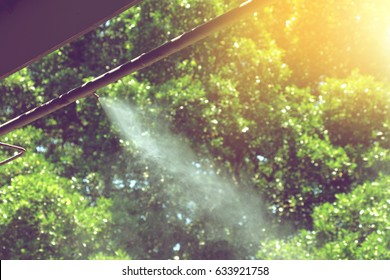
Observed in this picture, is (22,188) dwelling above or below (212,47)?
below

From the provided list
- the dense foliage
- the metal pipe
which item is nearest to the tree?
the dense foliage

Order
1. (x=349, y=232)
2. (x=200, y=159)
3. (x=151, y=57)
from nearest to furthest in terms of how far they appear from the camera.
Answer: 1. (x=151, y=57)
2. (x=349, y=232)
3. (x=200, y=159)

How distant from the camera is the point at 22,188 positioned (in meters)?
7.30

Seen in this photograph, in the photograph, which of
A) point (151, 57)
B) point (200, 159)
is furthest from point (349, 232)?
point (151, 57)

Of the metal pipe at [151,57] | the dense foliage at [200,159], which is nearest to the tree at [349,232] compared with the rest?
the dense foliage at [200,159]

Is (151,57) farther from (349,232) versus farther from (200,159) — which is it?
(200,159)

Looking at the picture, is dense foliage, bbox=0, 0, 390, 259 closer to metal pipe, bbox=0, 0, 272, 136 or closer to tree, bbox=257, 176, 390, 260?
tree, bbox=257, 176, 390, 260

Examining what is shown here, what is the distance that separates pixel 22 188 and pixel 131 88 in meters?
1.97

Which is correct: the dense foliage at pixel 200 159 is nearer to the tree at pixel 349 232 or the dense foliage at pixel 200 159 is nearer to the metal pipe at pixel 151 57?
the tree at pixel 349 232

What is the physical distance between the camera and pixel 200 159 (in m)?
8.28

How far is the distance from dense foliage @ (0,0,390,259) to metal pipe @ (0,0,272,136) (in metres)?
5.82

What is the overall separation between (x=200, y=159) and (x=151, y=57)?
6.72 meters
